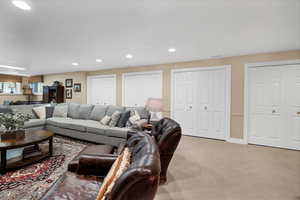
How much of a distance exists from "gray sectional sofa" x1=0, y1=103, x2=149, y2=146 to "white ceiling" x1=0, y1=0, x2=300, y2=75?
1719 millimetres

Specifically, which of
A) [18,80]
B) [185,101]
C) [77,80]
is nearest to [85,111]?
[77,80]

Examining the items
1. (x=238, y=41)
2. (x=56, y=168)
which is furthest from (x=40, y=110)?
(x=238, y=41)

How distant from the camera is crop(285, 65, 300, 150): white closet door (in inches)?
137

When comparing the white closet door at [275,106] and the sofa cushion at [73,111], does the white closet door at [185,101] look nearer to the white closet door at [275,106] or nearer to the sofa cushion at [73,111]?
the white closet door at [275,106]

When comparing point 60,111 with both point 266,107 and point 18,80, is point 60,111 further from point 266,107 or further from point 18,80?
point 266,107

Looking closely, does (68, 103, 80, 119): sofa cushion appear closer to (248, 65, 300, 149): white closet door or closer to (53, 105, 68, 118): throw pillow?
(53, 105, 68, 118): throw pillow

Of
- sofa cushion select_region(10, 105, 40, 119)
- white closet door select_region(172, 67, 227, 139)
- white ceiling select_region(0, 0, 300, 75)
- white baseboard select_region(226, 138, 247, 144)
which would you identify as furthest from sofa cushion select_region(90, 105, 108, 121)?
white baseboard select_region(226, 138, 247, 144)

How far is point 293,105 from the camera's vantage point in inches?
139

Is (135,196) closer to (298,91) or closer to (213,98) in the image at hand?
(213,98)

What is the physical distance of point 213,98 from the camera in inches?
172

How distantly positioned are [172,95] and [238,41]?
2444 mm

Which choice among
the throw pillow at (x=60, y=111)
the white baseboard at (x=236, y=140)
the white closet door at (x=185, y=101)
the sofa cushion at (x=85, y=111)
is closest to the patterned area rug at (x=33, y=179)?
the sofa cushion at (x=85, y=111)

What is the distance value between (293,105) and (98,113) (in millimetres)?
4959

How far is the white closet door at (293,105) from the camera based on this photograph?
137 inches
